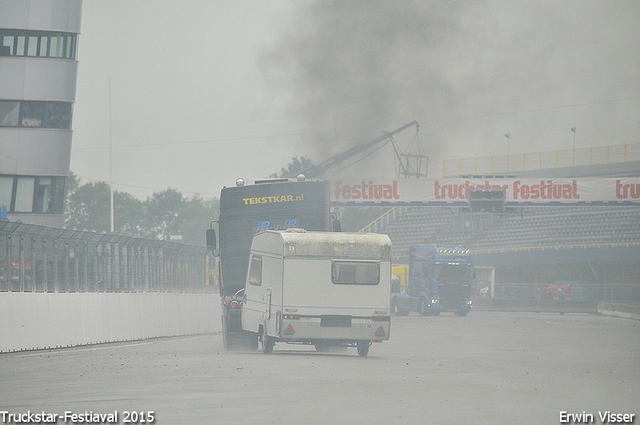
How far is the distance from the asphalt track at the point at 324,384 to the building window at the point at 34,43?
26.9m

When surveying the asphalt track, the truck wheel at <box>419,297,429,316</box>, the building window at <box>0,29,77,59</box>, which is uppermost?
the building window at <box>0,29,77,59</box>

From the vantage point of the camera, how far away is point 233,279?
77.9 ft

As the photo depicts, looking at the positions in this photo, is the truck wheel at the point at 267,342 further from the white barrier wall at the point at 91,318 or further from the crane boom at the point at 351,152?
the crane boom at the point at 351,152

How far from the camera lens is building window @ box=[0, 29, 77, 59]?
4691cm

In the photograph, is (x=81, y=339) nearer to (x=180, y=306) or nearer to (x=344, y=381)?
(x=180, y=306)

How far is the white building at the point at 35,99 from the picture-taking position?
4694cm

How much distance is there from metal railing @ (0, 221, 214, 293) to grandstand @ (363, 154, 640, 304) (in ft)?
123

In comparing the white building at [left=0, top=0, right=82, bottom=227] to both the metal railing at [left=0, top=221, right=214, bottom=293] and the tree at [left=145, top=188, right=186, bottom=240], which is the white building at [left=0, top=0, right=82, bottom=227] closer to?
the metal railing at [left=0, top=221, right=214, bottom=293]

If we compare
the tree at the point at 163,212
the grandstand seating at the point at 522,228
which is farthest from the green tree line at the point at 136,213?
the grandstand seating at the point at 522,228

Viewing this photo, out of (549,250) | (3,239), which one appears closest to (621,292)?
(549,250)

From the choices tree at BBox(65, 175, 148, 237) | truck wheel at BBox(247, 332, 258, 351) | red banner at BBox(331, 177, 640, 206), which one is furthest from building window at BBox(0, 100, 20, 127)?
tree at BBox(65, 175, 148, 237)

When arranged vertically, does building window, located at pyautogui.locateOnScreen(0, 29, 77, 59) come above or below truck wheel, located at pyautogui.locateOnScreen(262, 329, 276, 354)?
above

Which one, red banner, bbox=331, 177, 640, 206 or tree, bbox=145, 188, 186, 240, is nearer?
red banner, bbox=331, 177, 640, 206

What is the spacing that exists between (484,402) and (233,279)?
39.8ft
